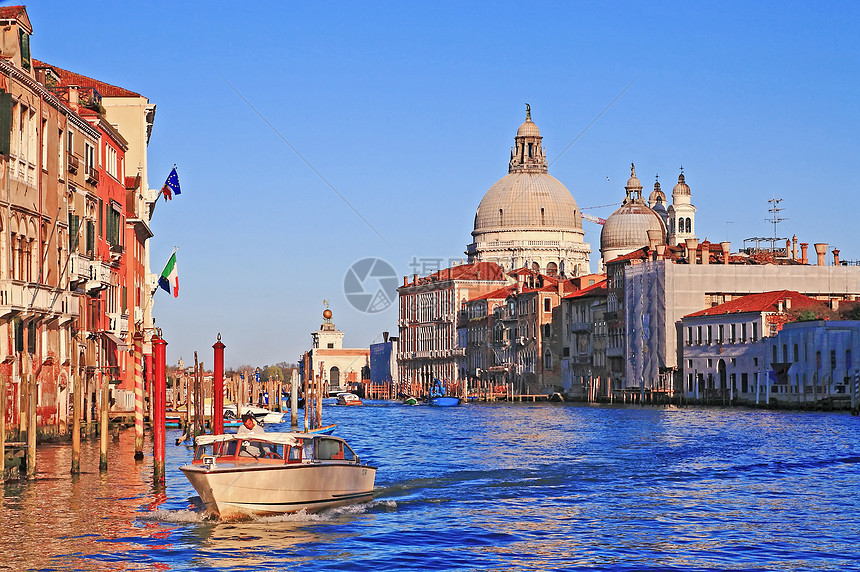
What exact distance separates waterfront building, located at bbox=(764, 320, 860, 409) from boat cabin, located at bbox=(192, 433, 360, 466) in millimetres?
43728

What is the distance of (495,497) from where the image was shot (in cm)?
2552

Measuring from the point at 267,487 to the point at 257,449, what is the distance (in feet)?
1.95

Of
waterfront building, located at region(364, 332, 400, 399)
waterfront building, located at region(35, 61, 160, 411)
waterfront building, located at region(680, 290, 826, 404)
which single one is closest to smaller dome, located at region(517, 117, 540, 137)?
waterfront building, located at region(364, 332, 400, 399)

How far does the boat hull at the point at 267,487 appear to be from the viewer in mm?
20438

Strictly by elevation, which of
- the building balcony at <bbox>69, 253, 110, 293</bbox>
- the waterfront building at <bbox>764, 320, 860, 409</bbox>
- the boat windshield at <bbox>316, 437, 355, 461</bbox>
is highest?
the building balcony at <bbox>69, 253, 110, 293</bbox>

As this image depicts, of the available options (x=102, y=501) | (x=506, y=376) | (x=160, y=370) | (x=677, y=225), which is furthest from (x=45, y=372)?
(x=677, y=225)

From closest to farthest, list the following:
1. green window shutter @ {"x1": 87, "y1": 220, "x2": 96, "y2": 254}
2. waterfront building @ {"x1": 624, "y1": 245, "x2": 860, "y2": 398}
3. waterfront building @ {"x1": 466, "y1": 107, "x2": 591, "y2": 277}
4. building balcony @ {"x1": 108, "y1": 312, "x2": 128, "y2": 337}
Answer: green window shutter @ {"x1": 87, "y1": 220, "x2": 96, "y2": 254} < building balcony @ {"x1": 108, "y1": 312, "x2": 128, "y2": 337} < waterfront building @ {"x1": 624, "y1": 245, "x2": 860, "y2": 398} < waterfront building @ {"x1": 466, "y1": 107, "x2": 591, "y2": 277}

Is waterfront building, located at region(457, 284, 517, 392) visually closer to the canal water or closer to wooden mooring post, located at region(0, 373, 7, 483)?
the canal water

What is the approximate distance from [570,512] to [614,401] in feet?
216

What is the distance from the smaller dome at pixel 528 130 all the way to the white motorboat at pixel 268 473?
129 m

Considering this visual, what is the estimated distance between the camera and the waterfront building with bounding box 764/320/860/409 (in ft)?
213

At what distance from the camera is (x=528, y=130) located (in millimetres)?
150500

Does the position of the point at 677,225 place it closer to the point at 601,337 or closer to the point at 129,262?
the point at 601,337

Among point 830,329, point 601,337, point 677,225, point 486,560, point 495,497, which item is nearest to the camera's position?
point 486,560
